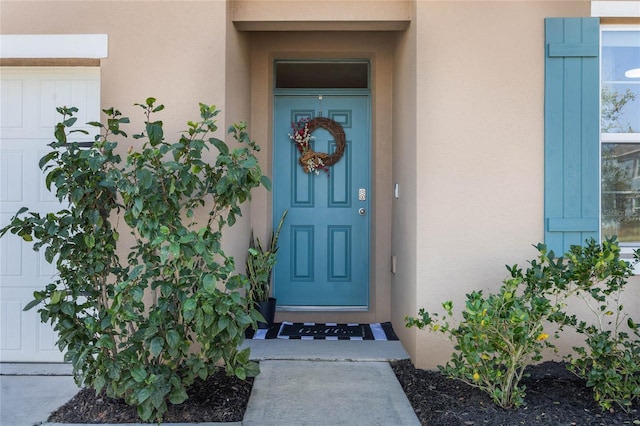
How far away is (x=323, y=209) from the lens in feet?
14.1

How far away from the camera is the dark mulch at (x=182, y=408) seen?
2.54m

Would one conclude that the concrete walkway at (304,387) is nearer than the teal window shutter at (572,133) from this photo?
Yes

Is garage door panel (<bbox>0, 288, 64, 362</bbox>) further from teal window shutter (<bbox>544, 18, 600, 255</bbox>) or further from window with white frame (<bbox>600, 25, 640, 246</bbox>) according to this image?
window with white frame (<bbox>600, 25, 640, 246</bbox>)

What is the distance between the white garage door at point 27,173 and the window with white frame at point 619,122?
3727 millimetres

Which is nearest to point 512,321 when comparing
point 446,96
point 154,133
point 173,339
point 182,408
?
point 446,96

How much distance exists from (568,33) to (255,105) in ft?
8.45

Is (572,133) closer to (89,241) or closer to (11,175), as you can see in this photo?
(89,241)

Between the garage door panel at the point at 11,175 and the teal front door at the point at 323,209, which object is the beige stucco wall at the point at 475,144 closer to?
the teal front door at the point at 323,209

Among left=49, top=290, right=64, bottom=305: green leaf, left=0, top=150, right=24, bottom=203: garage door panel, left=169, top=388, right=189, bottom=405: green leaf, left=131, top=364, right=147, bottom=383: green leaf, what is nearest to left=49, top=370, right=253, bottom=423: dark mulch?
left=169, top=388, right=189, bottom=405: green leaf

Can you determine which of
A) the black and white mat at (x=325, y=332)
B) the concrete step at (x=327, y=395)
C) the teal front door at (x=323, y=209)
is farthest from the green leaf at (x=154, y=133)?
the black and white mat at (x=325, y=332)

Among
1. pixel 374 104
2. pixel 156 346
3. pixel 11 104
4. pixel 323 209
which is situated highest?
pixel 374 104

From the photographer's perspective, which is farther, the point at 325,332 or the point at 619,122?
the point at 325,332

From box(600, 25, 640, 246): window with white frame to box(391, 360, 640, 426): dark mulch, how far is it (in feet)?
3.68

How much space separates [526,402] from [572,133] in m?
1.81
